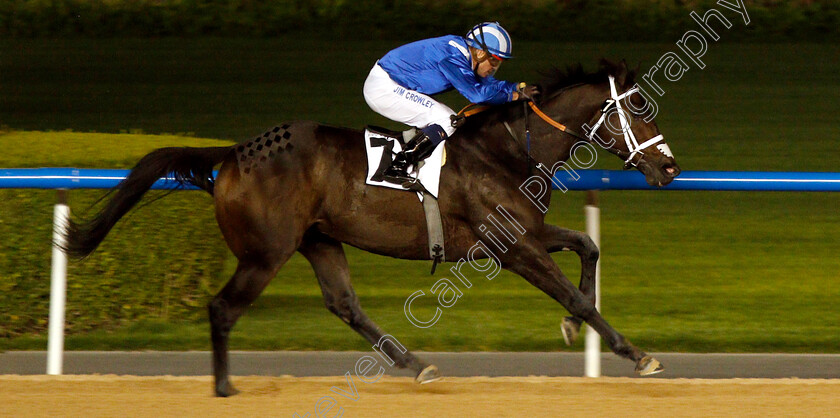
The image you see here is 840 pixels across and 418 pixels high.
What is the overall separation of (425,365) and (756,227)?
548 cm

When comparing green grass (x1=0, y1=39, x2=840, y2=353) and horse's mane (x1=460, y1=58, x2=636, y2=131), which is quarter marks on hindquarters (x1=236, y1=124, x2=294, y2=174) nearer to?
horse's mane (x1=460, y1=58, x2=636, y2=131)

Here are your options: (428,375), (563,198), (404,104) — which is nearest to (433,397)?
(428,375)

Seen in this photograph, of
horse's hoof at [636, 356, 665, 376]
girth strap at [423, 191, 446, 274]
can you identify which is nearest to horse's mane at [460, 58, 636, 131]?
girth strap at [423, 191, 446, 274]

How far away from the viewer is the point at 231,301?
4859 millimetres

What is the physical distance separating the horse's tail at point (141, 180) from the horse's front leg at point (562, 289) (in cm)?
140

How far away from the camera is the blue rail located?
533 centimetres

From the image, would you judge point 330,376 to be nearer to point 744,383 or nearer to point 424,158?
point 424,158

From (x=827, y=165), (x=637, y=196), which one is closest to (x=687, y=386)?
(x=637, y=196)

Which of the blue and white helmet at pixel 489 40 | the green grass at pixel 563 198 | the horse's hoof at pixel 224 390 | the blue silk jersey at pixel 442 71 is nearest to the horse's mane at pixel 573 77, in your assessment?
the blue silk jersey at pixel 442 71

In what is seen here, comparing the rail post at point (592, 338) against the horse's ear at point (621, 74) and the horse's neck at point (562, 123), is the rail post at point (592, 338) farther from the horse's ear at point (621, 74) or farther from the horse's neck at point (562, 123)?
the horse's ear at point (621, 74)

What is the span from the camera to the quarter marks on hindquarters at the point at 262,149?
4.89 m

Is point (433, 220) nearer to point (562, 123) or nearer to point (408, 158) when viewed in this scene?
point (408, 158)

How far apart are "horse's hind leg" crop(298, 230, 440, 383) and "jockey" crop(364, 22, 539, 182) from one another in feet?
1.87

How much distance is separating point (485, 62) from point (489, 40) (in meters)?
0.10
